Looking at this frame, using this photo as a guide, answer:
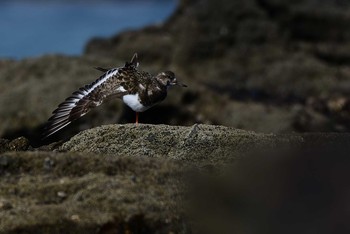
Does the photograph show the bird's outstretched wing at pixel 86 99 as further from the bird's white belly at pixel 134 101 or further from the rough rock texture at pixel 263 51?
the rough rock texture at pixel 263 51

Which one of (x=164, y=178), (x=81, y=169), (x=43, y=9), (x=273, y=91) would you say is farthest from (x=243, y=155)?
(x=43, y=9)

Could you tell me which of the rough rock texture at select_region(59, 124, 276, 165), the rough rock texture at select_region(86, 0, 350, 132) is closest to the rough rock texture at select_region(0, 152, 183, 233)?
the rough rock texture at select_region(59, 124, 276, 165)

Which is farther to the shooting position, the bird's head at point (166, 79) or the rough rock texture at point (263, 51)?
the rough rock texture at point (263, 51)

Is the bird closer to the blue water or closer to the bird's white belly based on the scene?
the bird's white belly

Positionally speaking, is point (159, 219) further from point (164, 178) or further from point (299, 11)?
point (299, 11)

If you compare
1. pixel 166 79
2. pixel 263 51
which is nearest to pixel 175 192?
pixel 166 79

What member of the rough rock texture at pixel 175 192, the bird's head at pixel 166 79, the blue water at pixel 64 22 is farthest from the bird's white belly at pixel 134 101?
the blue water at pixel 64 22

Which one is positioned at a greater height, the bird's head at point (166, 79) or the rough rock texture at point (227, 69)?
the bird's head at point (166, 79)
